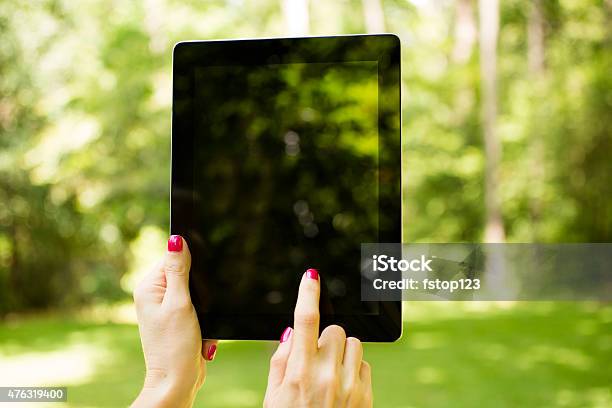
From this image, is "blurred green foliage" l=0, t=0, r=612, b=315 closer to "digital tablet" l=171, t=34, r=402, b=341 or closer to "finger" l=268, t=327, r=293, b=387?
"digital tablet" l=171, t=34, r=402, b=341

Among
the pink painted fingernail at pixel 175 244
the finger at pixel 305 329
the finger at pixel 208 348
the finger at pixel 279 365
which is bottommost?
the finger at pixel 208 348

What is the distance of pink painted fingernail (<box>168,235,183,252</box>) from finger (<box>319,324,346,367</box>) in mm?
156

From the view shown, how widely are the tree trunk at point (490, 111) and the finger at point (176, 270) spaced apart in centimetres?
386

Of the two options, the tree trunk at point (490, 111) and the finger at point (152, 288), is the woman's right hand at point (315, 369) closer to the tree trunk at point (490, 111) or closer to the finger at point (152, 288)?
the finger at point (152, 288)

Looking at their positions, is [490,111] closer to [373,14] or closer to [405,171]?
[405,171]

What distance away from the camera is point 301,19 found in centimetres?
336

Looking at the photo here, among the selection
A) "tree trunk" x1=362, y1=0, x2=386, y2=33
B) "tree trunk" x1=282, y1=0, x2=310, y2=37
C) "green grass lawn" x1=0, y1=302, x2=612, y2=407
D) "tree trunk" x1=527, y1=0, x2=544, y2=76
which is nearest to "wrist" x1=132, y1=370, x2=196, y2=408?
"green grass lawn" x1=0, y1=302, x2=612, y2=407

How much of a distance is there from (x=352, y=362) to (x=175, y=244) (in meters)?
0.19

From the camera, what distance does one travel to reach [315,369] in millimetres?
508

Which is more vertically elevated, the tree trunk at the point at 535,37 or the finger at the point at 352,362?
the tree trunk at the point at 535,37

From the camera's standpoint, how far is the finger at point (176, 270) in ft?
1.92

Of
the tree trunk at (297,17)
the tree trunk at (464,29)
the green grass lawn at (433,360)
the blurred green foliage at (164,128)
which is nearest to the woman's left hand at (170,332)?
the green grass lawn at (433,360)

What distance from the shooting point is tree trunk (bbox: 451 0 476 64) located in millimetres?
4668

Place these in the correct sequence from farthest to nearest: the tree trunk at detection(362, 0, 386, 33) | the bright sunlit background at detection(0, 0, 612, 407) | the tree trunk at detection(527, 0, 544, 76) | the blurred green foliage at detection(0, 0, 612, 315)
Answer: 1. the tree trunk at detection(527, 0, 544, 76)
2. the tree trunk at detection(362, 0, 386, 33)
3. the blurred green foliage at detection(0, 0, 612, 315)
4. the bright sunlit background at detection(0, 0, 612, 407)
